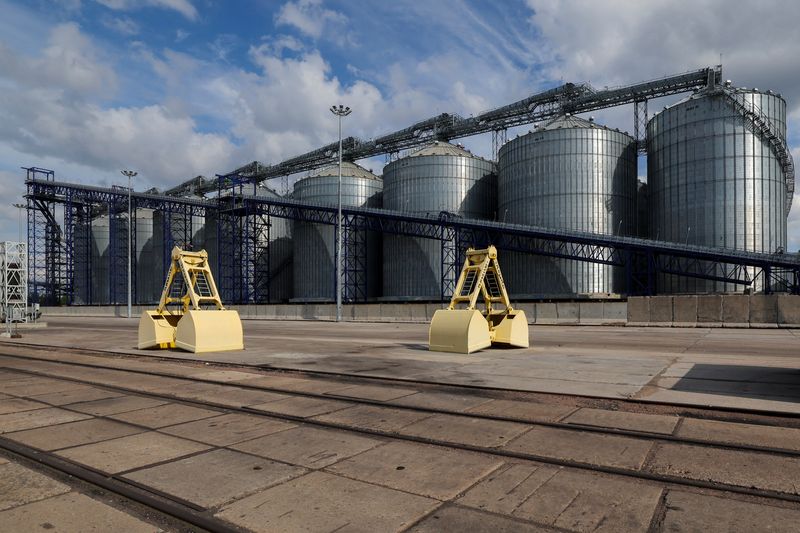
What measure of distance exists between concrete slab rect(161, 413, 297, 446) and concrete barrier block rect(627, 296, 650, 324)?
2763 cm

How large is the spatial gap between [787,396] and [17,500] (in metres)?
10.8

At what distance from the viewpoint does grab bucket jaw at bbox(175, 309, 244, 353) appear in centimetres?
1742

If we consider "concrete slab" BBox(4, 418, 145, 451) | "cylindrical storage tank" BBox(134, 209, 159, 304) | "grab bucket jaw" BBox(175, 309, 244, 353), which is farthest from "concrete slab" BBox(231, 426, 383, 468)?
"cylindrical storage tank" BBox(134, 209, 159, 304)

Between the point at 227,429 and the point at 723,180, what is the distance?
5743 cm

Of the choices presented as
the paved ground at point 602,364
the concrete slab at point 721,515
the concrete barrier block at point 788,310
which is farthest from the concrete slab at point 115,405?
the concrete barrier block at point 788,310

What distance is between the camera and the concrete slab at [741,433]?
21.0ft

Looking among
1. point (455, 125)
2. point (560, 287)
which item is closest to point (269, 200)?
point (455, 125)

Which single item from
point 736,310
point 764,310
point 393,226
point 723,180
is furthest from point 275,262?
point 764,310

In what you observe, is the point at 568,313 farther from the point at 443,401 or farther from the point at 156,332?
the point at 443,401

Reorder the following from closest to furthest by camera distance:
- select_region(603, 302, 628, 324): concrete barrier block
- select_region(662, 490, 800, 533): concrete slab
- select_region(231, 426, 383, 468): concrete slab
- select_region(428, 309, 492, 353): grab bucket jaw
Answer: select_region(662, 490, 800, 533): concrete slab
select_region(231, 426, 383, 468): concrete slab
select_region(428, 309, 492, 353): grab bucket jaw
select_region(603, 302, 628, 324): concrete barrier block

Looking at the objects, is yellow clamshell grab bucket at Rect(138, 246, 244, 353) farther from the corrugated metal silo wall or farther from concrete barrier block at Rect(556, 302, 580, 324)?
the corrugated metal silo wall

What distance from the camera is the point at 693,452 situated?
19.7 feet

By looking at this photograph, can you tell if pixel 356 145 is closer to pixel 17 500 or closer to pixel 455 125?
pixel 455 125

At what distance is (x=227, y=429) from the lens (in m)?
7.38
